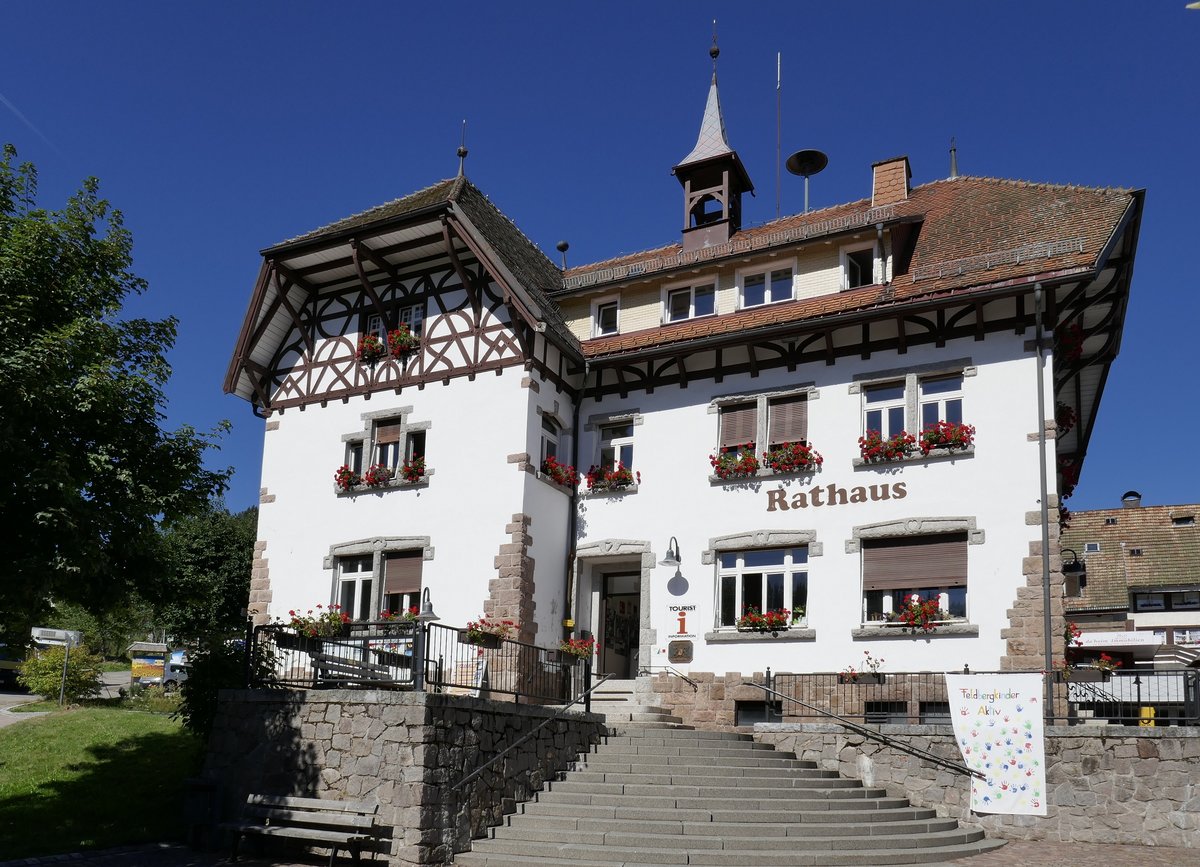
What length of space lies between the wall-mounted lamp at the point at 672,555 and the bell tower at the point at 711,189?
22.5 ft

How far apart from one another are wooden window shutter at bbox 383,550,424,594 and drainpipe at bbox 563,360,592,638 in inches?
105

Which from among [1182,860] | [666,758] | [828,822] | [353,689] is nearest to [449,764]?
[353,689]

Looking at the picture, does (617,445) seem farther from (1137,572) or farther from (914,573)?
(1137,572)

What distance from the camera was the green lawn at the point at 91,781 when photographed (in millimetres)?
13461

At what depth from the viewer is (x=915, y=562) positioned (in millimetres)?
16828

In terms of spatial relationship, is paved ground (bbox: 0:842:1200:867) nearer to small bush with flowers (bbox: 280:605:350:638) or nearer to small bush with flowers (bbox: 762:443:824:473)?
small bush with flowers (bbox: 280:605:350:638)

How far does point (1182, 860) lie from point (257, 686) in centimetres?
1166

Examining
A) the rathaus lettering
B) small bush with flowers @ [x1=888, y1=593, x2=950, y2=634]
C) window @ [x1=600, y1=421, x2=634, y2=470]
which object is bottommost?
small bush with flowers @ [x1=888, y1=593, x2=950, y2=634]

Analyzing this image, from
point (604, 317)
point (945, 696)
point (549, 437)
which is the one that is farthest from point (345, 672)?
point (604, 317)

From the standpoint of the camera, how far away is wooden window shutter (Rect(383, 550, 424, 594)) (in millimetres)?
19562

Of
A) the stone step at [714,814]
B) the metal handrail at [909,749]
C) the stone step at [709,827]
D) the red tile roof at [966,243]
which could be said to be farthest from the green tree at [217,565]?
the metal handrail at [909,749]

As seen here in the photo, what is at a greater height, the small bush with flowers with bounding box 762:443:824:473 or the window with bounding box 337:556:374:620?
the small bush with flowers with bounding box 762:443:824:473

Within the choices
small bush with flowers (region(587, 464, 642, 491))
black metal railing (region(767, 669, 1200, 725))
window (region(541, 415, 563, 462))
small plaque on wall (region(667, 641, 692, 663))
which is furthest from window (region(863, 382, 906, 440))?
window (region(541, 415, 563, 462))

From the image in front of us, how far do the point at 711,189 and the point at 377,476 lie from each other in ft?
29.9
